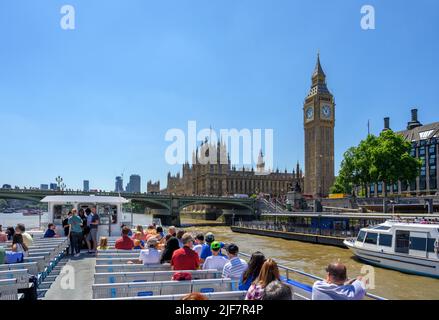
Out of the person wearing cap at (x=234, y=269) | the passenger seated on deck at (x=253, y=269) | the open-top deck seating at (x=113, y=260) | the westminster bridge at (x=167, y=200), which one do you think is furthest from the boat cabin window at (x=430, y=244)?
the westminster bridge at (x=167, y=200)

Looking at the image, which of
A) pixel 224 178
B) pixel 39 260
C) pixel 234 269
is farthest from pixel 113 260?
pixel 224 178

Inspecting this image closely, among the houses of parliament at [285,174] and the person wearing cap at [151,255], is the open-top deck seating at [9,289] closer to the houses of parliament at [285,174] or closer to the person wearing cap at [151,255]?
the person wearing cap at [151,255]

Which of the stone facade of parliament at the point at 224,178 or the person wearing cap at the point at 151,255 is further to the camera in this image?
the stone facade of parliament at the point at 224,178

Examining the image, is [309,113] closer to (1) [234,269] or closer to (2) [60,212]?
(2) [60,212]

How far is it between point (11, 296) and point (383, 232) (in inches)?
952

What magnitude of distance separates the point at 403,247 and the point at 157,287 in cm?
2201

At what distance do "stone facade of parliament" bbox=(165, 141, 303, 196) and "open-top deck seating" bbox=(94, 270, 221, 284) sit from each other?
13050 centimetres

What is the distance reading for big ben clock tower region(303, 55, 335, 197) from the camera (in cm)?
11762

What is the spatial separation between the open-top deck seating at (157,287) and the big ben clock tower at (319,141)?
111 metres

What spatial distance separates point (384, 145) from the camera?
62125mm

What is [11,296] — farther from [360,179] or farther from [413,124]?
[413,124]

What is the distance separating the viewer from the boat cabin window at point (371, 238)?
26734 millimetres
